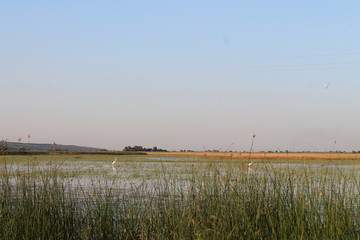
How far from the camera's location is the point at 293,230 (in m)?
6.66

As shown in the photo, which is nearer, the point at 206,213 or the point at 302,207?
the point at 302,207

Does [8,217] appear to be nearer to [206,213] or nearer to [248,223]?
[206,213]

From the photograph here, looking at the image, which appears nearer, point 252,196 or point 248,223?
point 248,223

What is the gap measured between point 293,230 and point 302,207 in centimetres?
36

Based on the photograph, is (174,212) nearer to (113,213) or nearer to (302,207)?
(113,213)

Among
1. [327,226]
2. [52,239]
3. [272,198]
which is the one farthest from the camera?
[272,198]

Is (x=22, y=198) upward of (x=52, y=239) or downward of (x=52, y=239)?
upward

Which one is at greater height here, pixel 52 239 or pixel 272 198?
pixel 272 198

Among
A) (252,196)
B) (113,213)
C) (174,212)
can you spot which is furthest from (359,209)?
(113,213)

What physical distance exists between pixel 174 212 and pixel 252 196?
1315mm

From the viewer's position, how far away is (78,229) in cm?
714

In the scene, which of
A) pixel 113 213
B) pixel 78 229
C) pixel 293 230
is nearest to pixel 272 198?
pixel 293 230

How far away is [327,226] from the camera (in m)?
6.30

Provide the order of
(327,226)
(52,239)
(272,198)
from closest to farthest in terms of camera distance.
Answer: (327,226) < (52,239) < (272,198)
